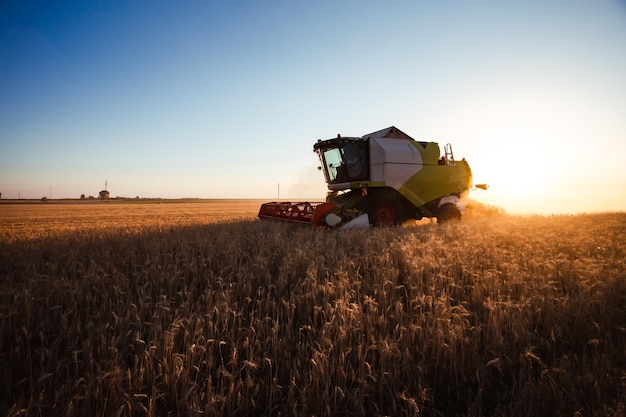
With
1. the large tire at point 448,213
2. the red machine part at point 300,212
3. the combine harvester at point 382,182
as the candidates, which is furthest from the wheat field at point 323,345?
the large tire at point 448,213

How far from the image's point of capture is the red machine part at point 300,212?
833cm

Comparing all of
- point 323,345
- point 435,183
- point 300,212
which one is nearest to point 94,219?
point 300,212

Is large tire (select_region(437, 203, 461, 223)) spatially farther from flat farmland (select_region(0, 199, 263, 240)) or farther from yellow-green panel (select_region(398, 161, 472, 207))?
flat farmland (select_region(0, 199, 263, 240))

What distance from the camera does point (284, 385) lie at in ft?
6.27

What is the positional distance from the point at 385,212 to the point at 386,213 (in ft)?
0.17

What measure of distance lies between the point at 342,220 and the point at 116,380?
25.2 ft

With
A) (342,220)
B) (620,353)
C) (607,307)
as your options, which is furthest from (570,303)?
(342,220)

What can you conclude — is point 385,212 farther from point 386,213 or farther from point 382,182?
point 382,182

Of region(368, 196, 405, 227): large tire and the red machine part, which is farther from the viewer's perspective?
region(368, 196, 405, 227): large tire

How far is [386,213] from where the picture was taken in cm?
1007

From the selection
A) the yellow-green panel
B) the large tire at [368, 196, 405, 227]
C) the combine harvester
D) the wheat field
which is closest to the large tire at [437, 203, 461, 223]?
the combine harvester

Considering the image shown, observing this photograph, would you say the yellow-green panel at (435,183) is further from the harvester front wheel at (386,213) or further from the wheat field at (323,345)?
the wheat field at (323,345)

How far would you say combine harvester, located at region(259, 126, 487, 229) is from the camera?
9.70 m

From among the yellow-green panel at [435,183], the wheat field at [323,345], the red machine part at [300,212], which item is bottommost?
the wheat field at [323,345]
